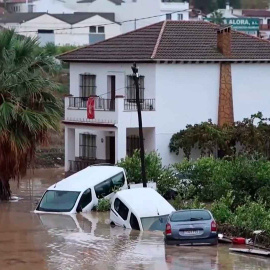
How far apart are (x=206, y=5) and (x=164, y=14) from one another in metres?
37.2

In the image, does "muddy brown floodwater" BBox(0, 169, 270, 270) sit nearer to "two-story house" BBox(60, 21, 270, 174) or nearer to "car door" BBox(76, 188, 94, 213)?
"car door" BBox(76, 188, 94, 213)

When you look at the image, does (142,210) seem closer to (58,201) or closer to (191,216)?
(191,216)

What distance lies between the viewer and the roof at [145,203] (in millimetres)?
33312

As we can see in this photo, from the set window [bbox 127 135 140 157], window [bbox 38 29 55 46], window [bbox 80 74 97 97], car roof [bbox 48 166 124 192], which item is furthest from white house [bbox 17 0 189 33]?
car roof [bbox 48 166 124 192]

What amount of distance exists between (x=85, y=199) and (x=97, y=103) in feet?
37.5

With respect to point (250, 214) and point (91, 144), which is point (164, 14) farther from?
point (250, 214)

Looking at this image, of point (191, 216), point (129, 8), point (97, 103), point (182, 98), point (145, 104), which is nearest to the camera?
point (191, 216)

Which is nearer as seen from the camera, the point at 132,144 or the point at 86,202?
the point at 86,202

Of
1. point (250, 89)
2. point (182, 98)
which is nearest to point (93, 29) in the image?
point (250, 89)

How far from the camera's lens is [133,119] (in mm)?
48031

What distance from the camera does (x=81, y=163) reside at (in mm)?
51500

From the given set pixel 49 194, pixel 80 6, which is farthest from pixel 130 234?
pixel 80 6

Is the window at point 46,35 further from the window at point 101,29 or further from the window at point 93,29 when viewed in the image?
the window at point 101,29

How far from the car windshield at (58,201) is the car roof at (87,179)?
178 millimetres
